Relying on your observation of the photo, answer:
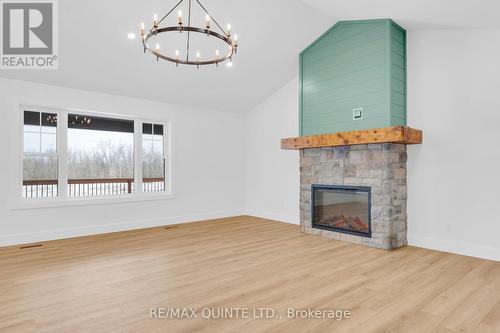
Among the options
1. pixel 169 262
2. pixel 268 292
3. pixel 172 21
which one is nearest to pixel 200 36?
pixel 172 21

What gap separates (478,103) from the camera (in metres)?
3.92

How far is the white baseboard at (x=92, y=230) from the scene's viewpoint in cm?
461

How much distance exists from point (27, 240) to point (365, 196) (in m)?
5.43

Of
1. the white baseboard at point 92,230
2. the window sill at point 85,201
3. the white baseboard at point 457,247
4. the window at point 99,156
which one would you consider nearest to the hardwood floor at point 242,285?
the white baseboard at point 457,247

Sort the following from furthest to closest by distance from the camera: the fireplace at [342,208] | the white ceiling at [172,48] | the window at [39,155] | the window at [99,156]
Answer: the window at [99,156] < the window at [39,155] < the fireplace at [342,208] < the white ceiling at [172,48]

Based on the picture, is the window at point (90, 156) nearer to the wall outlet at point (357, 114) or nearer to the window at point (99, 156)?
the window at point (99, 156)

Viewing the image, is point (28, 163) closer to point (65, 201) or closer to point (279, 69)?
point (65, 201)

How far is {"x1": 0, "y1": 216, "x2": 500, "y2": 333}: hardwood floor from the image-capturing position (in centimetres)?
229

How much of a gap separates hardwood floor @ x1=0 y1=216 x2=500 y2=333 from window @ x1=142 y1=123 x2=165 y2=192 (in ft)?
5.68

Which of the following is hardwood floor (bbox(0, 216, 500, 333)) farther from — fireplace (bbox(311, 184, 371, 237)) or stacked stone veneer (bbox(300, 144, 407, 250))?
fireplace (bbox(311, 184, 371, 237))

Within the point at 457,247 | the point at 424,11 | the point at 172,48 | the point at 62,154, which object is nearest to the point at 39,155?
the point at 62,154

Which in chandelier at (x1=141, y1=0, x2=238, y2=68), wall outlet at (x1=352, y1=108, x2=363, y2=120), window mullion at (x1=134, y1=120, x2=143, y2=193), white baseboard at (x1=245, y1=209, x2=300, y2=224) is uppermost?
chandelier at (x1=141, y1=0, x2=238, y2=68)

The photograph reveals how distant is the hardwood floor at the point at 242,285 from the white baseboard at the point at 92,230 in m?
0.27

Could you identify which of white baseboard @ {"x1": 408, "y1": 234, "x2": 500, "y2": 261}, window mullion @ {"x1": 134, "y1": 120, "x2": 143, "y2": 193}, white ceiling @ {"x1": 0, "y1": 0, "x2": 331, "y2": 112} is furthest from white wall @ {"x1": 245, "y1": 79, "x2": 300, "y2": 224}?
window mullion @ {"x1": 134, "y1": 120, "x2": 143, "y2": 193}
